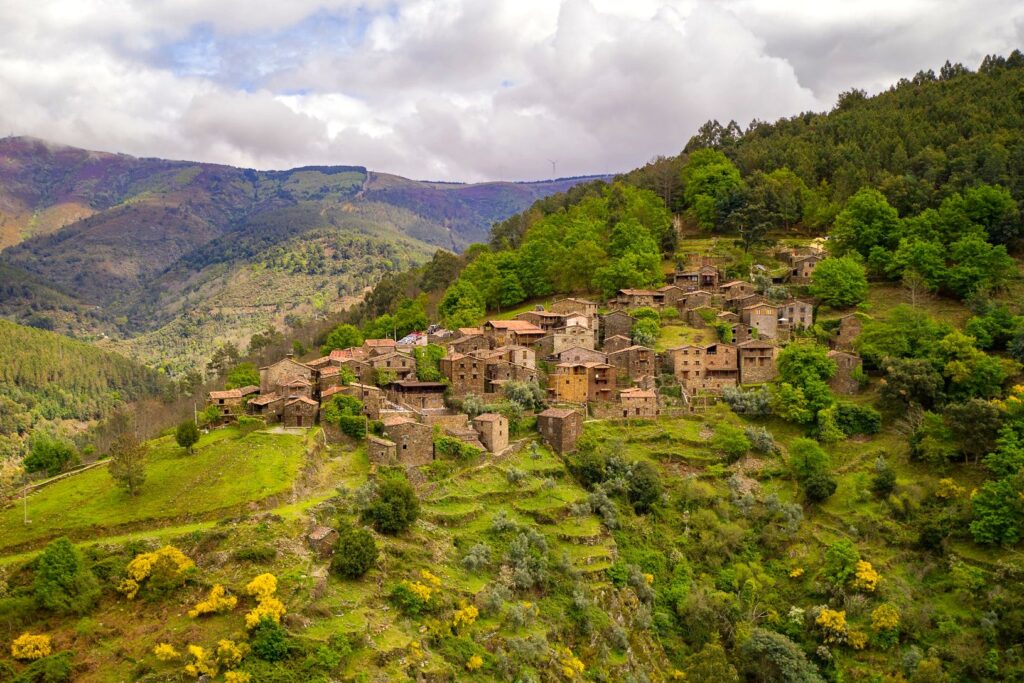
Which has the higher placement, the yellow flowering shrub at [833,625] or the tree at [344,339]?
the tree at [344,339]

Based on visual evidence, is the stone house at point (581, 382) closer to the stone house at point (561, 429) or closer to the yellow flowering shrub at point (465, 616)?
the stone house at point (561, 429)

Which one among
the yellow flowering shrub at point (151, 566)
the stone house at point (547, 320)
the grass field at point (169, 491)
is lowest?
the yellow flowering shrub at point (151, 566)

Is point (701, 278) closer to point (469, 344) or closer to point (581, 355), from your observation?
point (581, 355)

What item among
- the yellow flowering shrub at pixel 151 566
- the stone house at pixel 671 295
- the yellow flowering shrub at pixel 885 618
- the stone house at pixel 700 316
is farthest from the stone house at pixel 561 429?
the yellow flowering shrub at pixel 151 566

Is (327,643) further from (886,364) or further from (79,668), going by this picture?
(886,364)

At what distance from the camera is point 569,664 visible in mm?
35156

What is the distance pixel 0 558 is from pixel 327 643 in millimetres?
15961

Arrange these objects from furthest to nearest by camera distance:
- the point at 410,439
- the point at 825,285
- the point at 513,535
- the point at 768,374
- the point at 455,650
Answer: the point at 825,285 → the point at 768,374 → the point at 410,439 → the point at 513,535 → the point at 455,650

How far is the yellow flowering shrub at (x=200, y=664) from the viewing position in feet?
89.4

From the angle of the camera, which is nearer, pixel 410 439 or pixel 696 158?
pixel 410 439

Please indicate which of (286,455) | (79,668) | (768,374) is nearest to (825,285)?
(768,374)

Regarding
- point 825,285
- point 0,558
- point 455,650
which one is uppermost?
point 825,285

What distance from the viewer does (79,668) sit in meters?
27.7

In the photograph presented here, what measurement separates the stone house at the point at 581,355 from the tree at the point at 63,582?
33471 mm
